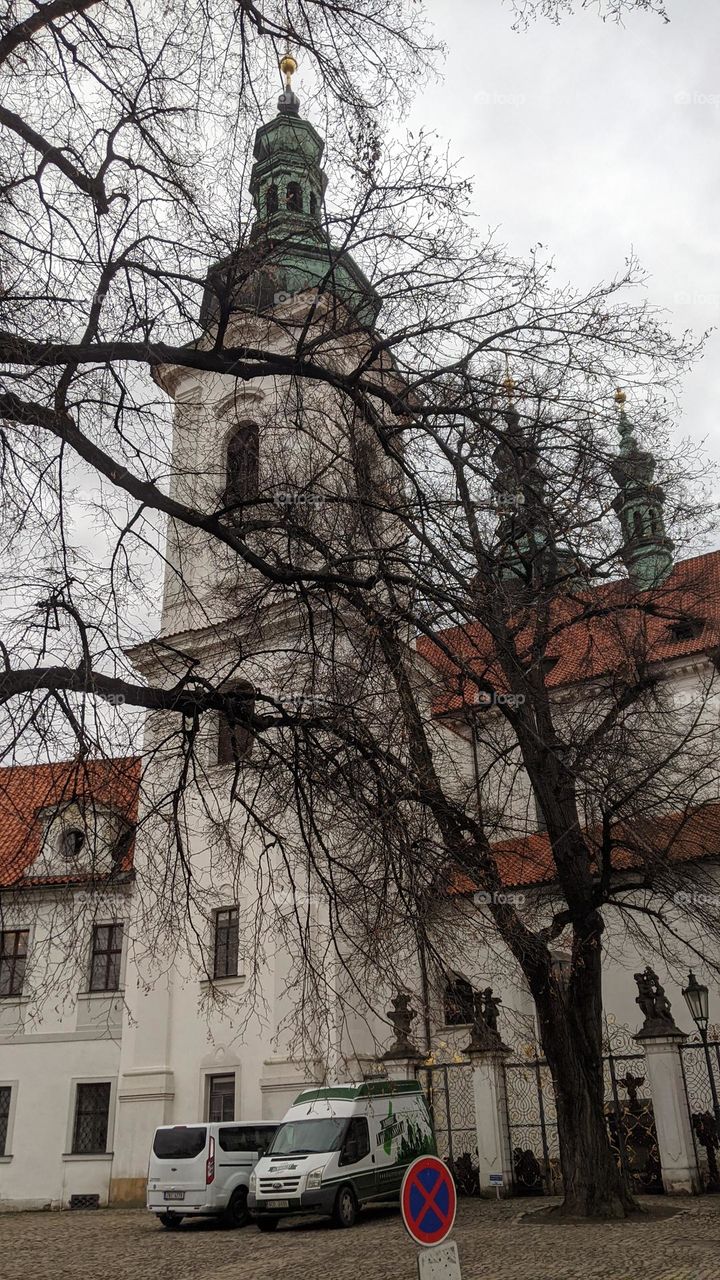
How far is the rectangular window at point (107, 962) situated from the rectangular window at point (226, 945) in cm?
313

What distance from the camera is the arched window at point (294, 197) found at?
734cm

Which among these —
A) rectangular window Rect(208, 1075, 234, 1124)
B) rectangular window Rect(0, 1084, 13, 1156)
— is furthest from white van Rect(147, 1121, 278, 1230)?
rectangular window Rect(0, 1084, 13, 1156)

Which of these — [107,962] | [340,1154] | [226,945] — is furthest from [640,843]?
[107,962]

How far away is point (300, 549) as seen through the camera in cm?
801

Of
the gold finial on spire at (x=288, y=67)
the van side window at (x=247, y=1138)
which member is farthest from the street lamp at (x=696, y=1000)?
the gold finial on spire at (x=288, y=67)

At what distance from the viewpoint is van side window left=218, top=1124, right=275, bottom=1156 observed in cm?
1767

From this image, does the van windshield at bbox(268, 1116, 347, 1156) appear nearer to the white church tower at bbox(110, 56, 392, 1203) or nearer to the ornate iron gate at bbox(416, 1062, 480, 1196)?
the ornate iron gate at bbox(416, 1062, 480, 1196)

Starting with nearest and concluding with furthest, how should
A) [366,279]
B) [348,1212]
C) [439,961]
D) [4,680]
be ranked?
1. [4,680]
2. [439,961]
3. [366,279]
4. [348,1212]

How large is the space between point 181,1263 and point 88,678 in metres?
9.61

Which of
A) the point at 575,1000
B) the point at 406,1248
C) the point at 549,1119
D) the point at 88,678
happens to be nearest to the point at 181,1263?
the point at 406,1248

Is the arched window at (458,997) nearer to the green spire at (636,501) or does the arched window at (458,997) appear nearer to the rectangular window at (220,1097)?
the green spire at (636,501)

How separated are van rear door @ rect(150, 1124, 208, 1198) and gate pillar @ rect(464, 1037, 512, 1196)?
4416 mm

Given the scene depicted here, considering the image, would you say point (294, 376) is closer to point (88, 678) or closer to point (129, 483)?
point (129, 483)

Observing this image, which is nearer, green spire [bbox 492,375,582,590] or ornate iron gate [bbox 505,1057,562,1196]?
green spire [bbox 492,375,582,590]
